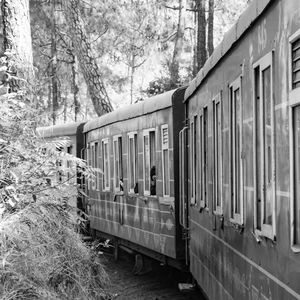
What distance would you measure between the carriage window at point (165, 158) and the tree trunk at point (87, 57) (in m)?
11.2

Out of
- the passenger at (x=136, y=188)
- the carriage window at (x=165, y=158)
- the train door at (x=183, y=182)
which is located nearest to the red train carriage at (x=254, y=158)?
the train door at (x=183, y=182)

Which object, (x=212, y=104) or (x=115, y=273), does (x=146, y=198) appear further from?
(x=212, y=104)

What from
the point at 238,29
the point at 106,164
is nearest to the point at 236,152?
the point at 238,29

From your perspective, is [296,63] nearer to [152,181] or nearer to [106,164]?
[152,181]

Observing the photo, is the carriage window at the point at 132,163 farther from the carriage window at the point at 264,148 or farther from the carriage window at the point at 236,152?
the carriage window at the point at 264,148

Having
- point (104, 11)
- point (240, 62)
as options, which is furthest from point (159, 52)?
point (240, 62)

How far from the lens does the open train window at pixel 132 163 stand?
13.7 m

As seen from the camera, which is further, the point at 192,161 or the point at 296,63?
the point at 192,161

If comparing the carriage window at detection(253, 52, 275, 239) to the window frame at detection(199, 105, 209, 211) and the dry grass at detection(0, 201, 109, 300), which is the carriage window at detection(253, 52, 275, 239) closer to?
the dry grass at detection(0, 201, 109, 300)

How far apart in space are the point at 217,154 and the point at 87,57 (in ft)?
53.8

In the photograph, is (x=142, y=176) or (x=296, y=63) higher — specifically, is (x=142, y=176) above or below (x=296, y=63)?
below

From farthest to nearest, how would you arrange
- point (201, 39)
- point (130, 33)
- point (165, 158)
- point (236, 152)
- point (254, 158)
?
point (130, 33) < point (201, 39) < point (165, 158) < point (236, 152) < point (254, 158)

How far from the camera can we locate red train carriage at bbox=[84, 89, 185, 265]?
37.7 ft

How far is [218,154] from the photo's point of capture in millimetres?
7215
